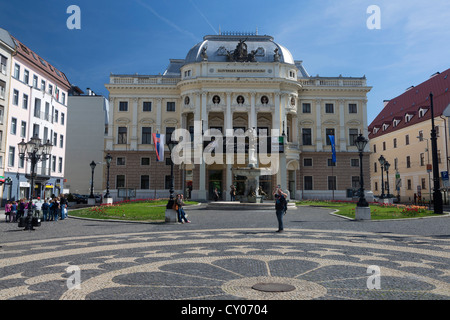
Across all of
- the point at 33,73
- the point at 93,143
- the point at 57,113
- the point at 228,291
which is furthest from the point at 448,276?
the point at 93,143

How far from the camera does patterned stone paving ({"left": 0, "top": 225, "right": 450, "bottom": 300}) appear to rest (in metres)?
6.06

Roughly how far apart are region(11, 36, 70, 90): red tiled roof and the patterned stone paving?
39.6m

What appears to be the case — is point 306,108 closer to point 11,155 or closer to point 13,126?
point 13,126

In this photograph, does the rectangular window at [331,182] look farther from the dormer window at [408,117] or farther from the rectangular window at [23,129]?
the rectangular window at [23,129]

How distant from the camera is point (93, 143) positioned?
68.6 meters

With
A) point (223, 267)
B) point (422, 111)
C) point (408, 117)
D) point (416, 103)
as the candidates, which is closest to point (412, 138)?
point (408, 117)

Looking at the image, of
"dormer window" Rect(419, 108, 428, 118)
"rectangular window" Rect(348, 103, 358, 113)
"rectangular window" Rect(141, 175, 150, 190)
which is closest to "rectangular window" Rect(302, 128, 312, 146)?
"rectangular window" Rect(348, 103, 358, 113)

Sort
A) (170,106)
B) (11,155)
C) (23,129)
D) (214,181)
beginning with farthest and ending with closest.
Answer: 1. (170,106)
2. (214,181)
3. (23,129)
4. (11,155)

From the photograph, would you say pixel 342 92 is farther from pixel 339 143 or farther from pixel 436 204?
pixel 436 204

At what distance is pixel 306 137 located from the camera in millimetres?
53312

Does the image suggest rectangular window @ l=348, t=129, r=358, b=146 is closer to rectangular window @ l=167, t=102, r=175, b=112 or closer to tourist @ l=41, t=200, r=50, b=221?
rectangular window @ l=167, t=102, r=175, b=112

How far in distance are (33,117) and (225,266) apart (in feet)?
152

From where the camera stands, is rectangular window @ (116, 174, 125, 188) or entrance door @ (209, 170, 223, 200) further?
rectangular window @ (116, 174, 125, 188)

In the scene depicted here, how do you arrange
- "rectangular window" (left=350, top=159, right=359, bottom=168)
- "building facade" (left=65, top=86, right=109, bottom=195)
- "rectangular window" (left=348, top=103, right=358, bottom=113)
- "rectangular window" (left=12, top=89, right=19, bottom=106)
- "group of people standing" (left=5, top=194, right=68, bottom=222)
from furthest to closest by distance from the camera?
"building facade" (left=65, top=86, right=109, bottom=195) < "rectangular window" (left=348, top=103, right=358, bottom=113) < "rectangular window" (left=350, top=159, right=359, bottom=168) < "rectangular window" (left=12, top=89, right=19, bottom=106) < "group of people standing" (left=5, top=194, right=68, bottom=222)
